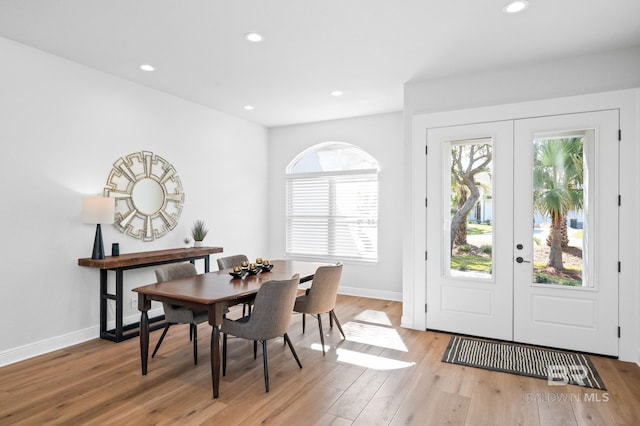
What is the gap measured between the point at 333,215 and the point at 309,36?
11.2 feet

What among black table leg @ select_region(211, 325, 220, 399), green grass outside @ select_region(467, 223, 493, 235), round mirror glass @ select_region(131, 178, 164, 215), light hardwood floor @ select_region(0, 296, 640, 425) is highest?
round mirror glass @ select_region(131, 178, 164, 215)

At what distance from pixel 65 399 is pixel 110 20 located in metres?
2.87

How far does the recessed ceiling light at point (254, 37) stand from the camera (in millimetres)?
3154

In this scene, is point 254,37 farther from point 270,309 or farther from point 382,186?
point 382,186

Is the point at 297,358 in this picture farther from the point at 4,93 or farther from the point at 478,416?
the point at 4,93

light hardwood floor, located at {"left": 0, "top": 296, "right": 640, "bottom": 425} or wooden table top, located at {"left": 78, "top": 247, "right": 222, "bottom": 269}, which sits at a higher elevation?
wooden table top, located at {"left": 78, "top": 247, "right": 222, "bottom": 269}

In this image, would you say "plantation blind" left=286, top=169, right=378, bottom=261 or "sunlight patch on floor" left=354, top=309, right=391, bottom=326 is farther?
"plantation blind" left=286, top=169, right=378, bottom=261

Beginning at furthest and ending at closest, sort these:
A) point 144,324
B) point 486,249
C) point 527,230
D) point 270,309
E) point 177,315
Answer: point 486,249 → point 527,230 → point 177,315 → point 144,324 → point 270,309

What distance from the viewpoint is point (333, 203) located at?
623cm

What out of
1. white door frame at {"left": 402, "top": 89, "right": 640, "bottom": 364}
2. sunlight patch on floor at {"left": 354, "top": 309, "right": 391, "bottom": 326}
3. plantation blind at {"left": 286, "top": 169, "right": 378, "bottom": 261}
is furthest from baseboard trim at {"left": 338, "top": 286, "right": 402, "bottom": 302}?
white door frame at {"left": 402, "top": 89, "right": 640, "bottom": 364}

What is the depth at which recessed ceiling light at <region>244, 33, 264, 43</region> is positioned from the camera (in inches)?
124

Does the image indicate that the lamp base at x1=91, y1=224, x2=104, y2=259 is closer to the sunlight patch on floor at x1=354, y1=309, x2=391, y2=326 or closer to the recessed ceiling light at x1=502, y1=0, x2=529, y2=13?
the sunlight patch on floor at x1=354, y1=309, x2=391, y2=326

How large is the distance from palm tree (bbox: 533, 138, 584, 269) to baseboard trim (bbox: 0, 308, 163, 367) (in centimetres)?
470

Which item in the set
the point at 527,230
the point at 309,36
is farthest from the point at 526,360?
the point at 309,36
